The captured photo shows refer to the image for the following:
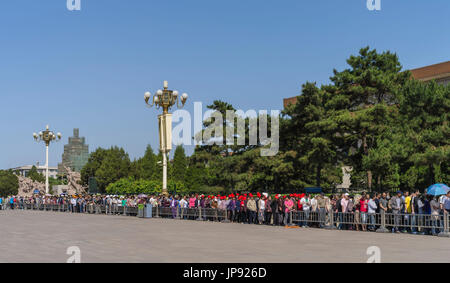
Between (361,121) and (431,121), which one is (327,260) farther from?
(361,121)

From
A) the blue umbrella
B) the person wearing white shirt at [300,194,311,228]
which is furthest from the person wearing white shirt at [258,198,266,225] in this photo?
the blue umbrella

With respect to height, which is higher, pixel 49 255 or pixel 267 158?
pixel 267 158

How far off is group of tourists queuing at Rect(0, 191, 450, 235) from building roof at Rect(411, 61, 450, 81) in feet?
192

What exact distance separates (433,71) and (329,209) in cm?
6876

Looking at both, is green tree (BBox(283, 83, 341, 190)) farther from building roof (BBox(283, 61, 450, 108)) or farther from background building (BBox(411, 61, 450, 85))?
building roof (BBox(283, 61, 450, 108))

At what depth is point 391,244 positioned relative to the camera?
16.6 metres

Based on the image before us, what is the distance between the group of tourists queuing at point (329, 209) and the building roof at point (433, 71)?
58619 mm

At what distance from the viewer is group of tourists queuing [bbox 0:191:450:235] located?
21342 millimetres

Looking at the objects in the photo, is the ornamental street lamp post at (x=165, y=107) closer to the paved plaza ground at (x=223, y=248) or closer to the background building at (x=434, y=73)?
the paved plaza ground at (x=223, y=248)

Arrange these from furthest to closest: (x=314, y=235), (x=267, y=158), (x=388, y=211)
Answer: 1. (x=267, y=158)
2. (x=388, y=211)
3. (x=314, y=235)

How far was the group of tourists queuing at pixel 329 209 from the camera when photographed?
21.3 metres

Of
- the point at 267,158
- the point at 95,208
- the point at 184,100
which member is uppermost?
the point at 184,100
